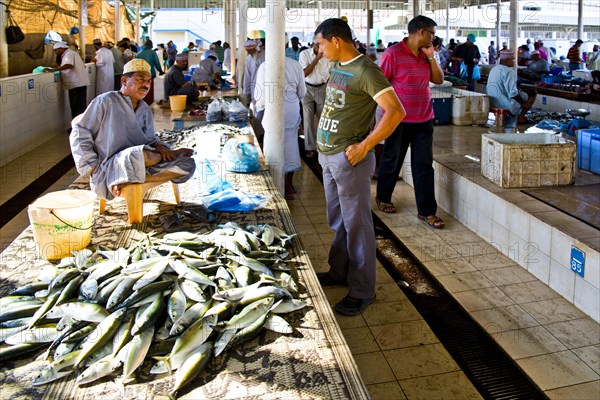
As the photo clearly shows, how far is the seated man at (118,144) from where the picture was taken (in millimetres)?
4094

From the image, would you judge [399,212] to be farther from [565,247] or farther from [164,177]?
[164,177]

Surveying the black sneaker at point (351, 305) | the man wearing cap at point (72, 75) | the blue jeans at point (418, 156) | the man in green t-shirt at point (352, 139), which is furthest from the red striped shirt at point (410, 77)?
the man wearing cap at point (72, 75)

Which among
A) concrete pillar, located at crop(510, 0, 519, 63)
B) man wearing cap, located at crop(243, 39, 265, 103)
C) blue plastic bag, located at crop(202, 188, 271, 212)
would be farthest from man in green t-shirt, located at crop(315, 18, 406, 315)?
concrete pillar, located at crop(510, 0, 519, 63)

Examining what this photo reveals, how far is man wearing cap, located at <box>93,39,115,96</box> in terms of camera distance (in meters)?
12.3

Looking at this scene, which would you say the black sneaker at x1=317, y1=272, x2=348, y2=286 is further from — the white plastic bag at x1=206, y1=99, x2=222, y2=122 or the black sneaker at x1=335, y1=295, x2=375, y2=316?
the white plastic bag at x1=206, y1=99, x2=222, y2=122

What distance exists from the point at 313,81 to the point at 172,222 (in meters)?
4.57

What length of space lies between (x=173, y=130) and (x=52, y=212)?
179 inches

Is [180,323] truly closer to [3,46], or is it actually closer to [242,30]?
[3,46]

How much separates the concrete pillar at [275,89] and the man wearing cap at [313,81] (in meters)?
1.85

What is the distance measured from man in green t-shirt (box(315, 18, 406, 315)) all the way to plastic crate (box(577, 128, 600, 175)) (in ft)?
10.6

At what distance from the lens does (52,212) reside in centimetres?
348

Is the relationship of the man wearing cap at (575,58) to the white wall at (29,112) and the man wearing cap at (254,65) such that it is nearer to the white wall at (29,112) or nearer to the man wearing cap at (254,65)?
the man wearing cap at (254,65)

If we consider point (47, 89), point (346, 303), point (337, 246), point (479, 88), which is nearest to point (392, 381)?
point (346, 303)

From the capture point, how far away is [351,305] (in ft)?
13.4
